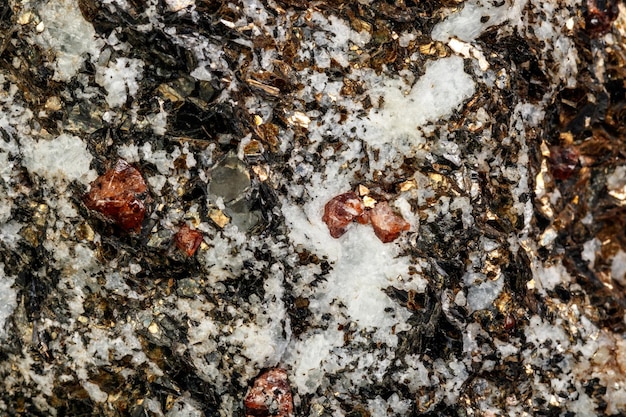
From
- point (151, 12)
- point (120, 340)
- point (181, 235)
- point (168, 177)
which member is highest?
point (151, 12)

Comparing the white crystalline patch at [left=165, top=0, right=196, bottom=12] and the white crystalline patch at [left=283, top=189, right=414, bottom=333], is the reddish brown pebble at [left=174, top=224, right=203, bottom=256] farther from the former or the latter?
the white crystalline patch at [left=165, top=0, right=196, bottom=12]

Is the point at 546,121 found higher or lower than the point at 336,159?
higher

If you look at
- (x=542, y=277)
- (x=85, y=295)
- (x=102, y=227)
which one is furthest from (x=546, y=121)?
(x=85, y=295)

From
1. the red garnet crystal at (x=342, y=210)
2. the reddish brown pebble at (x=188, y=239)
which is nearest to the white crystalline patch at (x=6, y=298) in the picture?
the reddish brown pebble at (x=188, y=239)

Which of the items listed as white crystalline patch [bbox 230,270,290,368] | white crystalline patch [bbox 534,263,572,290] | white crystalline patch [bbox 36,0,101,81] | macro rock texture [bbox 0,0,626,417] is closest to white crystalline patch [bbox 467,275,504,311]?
macro rock texture [bbox 0,0,626,417]

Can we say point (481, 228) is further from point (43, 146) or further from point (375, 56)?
point (43, 146)

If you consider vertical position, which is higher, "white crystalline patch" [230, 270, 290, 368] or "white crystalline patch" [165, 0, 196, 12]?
"white crystalline patch" [165, 0, 196, 12]
